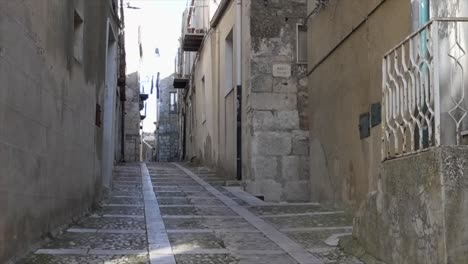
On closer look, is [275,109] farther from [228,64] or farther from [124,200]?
[228,64]

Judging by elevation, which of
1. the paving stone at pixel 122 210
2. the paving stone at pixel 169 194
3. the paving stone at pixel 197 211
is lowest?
the paving stone at pixel 197 211

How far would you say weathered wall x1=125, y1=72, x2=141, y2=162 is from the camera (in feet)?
94.0

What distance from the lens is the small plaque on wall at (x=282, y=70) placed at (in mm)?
11555

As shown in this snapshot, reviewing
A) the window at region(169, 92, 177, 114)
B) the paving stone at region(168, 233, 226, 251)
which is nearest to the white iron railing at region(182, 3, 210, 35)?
the paving stone at region(168, 233, 226, 251)

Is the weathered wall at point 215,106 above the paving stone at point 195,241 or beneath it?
above

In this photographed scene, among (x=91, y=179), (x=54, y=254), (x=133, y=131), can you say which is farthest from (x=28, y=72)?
(x=133, y=131)

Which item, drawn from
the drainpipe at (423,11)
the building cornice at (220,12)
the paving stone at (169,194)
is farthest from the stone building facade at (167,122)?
the drainpipe at (423,11)

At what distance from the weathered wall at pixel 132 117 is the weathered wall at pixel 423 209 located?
24.3m

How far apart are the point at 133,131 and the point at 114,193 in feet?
60.8

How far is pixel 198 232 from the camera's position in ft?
22.6

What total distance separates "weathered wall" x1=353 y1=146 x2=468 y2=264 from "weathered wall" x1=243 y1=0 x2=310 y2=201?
6037 millimetres

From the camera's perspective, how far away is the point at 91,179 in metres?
8.75

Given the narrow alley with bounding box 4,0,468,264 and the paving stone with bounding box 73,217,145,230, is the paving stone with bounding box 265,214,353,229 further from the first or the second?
the paving stone with bounding box 73,217,145,230

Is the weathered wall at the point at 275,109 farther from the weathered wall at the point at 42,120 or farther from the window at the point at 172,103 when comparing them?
the window at the point at 172,103
